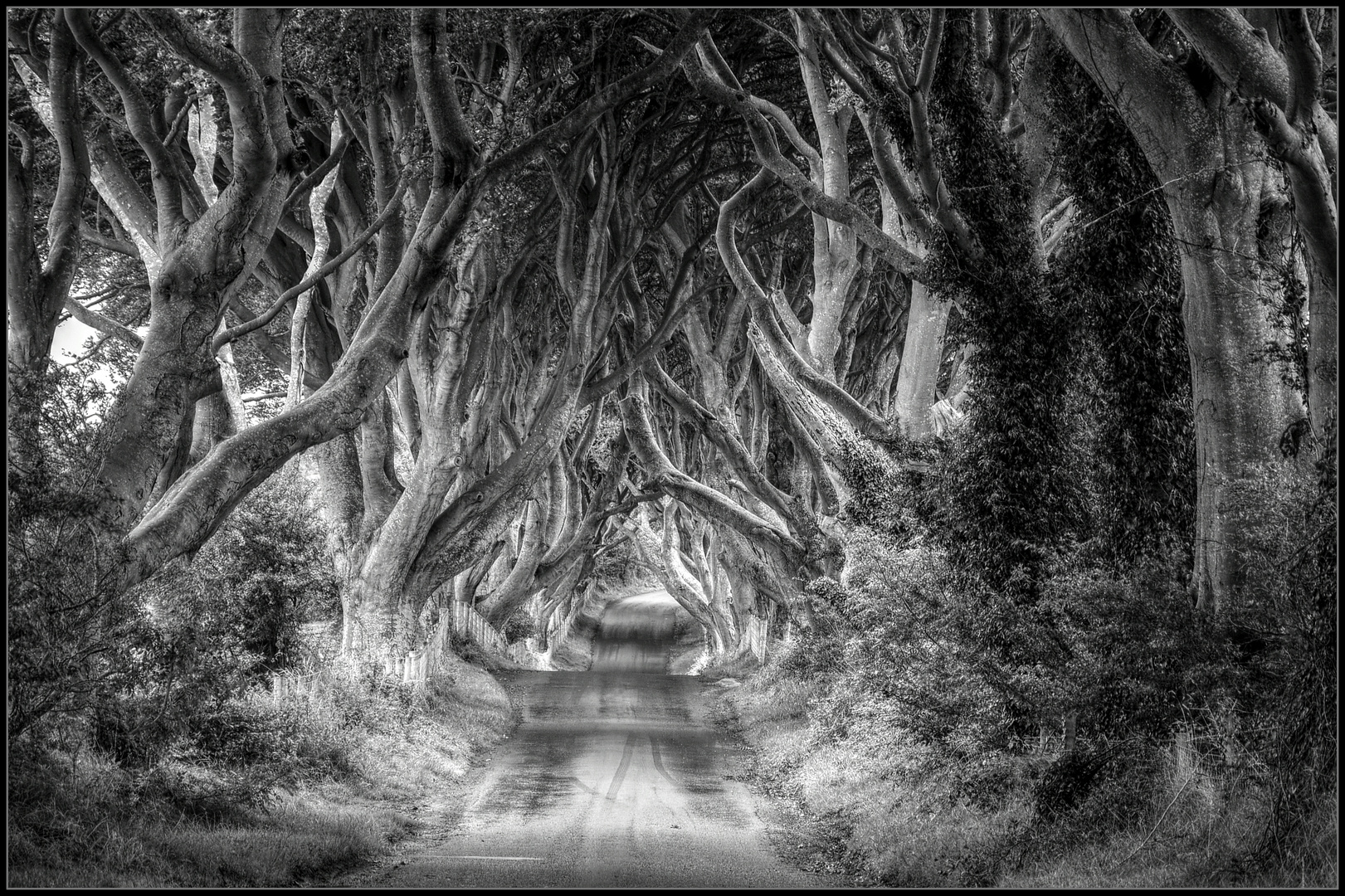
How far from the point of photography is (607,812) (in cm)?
1236

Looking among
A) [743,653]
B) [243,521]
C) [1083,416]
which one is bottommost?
[743,653]

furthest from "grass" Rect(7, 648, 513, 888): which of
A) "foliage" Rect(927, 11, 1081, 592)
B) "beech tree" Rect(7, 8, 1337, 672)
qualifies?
"foliage" Rect(927, 11, 1081, 592)

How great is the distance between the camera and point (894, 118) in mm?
12047

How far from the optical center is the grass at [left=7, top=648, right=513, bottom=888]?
7.00 m

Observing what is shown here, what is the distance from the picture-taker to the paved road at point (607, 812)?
9.14 meters

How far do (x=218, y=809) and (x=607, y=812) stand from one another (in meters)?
4.48

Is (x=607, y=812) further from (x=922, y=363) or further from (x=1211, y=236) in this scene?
(x=1211, y=236)

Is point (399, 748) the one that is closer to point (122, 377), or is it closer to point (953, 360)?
point (122, 377)

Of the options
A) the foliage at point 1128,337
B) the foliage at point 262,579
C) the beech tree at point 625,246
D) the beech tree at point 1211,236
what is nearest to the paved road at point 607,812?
the foliage at point 262,579

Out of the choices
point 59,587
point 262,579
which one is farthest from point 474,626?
point 59,587

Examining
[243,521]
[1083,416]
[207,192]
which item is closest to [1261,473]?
[1083,416]

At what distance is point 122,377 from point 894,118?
28.1 feet

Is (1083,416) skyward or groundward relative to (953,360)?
groundward

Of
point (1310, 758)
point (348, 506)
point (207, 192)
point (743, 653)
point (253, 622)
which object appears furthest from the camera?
point (743, 653)
